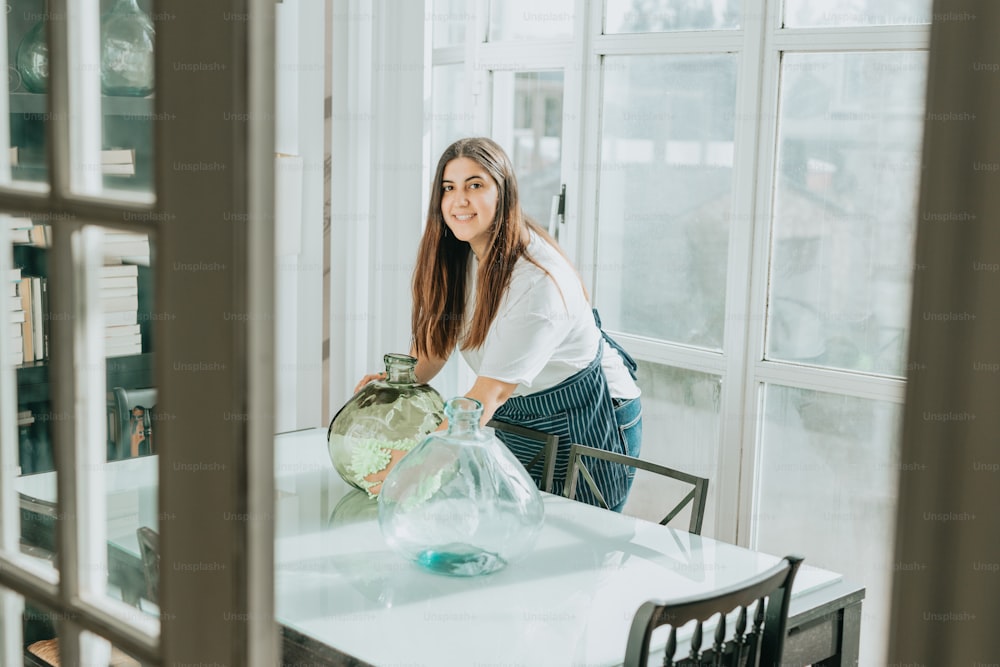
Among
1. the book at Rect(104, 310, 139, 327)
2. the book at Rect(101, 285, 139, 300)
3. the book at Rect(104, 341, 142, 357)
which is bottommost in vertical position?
the book at Rect(104, 341, 142, 357)

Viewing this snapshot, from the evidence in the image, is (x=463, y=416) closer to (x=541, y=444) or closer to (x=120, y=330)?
(x=541, y=444)

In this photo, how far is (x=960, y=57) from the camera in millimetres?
450

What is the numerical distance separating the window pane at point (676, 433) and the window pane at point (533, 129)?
0.74 meters

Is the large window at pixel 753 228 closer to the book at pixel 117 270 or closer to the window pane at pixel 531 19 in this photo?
the window pane at pixel 531 19

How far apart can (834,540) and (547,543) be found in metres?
1.39

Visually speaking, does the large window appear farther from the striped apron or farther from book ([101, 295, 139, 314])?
book ([101, 295, 139, 314])

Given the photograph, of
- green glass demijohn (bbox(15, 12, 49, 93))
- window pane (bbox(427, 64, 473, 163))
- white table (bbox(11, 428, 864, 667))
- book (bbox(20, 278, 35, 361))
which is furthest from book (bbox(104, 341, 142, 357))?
window pane (bbox(427, 64, 473, 163))

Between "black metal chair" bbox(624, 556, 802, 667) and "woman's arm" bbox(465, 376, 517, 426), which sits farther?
"woman's arm" bbox(465, 376, 517, 426)

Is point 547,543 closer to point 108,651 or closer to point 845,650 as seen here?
point 845,650

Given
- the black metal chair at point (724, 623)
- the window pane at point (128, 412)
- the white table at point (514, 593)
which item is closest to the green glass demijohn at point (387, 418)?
the white table at point (514, 593)

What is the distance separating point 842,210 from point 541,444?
1.10 m

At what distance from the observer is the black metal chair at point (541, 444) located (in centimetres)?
265

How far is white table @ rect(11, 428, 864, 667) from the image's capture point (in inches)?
63.4

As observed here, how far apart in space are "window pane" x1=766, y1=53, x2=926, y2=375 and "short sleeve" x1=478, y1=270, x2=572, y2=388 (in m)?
0.81
